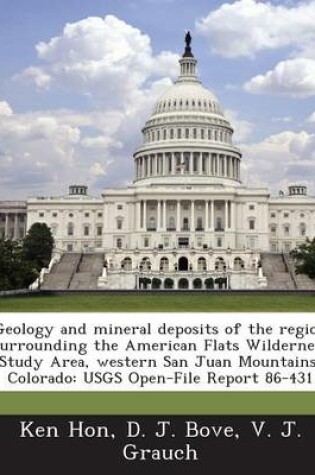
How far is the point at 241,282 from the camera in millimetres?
99688

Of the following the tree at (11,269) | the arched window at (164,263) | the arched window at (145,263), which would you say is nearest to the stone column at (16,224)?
the arched window at (145,263)

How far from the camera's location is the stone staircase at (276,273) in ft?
310

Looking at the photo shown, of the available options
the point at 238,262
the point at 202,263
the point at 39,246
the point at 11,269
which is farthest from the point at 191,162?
the point at 11,269

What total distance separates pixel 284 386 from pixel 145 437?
318 cm

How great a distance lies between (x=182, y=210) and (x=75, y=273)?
36.7 metres

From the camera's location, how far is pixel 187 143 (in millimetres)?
150000

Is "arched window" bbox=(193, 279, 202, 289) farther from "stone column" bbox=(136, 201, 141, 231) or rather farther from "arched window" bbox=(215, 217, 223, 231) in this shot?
"stone column" bbox=(136, 201, 141, 231)

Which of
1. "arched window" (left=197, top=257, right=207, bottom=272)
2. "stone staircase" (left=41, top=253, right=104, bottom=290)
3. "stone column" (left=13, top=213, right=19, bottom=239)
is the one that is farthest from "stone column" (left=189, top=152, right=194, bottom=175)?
"arched window" (left=197, top=257, right=207, bottom=272)

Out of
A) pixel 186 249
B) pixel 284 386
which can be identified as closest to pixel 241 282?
pixel 186 249

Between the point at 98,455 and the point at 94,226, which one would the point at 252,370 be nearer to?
the point at 98,455

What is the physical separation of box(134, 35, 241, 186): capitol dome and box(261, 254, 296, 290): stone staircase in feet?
102

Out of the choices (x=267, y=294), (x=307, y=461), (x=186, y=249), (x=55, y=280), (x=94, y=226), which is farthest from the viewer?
(x=94, y=226)

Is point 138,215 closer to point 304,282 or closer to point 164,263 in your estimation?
point 164,263

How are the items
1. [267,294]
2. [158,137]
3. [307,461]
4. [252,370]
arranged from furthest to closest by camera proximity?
[158,137] → [267,294] → [252,370] → [307,461]
